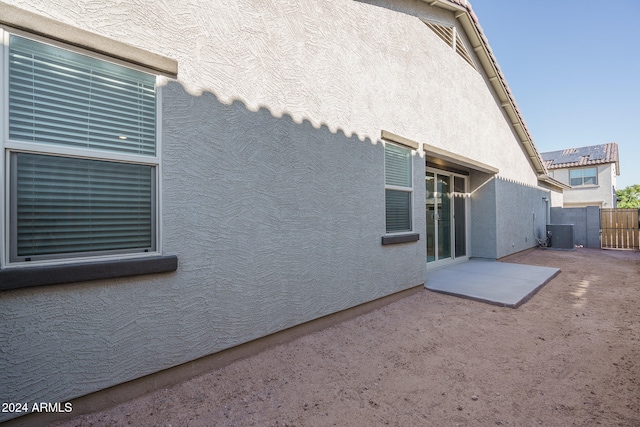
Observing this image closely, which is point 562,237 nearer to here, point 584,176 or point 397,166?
point 397,166

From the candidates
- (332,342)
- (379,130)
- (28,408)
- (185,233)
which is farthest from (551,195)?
(28,408)

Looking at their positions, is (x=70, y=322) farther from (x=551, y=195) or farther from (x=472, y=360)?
(x=551, y=195)

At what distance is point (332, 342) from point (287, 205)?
1.86 metres

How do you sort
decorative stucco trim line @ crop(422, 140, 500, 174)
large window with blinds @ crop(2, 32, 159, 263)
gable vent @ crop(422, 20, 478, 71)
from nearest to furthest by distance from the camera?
1. large window with blinds @ crop(2, 32, 159, 263)
2. decorative stucco trim line @ crop(422, 140, 500, 174)
3. gable vent @ crop(422, 20, 478, 71)

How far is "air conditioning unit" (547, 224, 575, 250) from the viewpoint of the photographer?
13.4 meters

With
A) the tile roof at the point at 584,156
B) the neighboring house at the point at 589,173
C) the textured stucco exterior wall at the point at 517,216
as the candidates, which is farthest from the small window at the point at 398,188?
the tile roof at the point at 584,156

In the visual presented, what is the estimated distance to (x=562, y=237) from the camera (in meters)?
13.6

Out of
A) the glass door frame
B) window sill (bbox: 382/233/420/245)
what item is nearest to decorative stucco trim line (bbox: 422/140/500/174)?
the glass door frame

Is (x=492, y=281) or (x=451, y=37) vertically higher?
(x=451, y=37)

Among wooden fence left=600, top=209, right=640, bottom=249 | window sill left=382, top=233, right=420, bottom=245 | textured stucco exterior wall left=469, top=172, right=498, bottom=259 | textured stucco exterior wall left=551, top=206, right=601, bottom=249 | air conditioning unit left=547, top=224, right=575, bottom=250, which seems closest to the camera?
window sill left=382, top=233, right=420, bottom=245

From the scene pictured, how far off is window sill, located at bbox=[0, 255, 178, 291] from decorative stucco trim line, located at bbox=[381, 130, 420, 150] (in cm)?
390

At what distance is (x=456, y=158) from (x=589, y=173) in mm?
26537

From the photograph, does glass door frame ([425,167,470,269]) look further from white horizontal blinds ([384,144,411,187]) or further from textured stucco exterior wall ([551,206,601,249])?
textured stucco exterior wall ([551,206,601,249])

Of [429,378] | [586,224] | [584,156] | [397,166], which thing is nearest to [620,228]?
[586,224]
